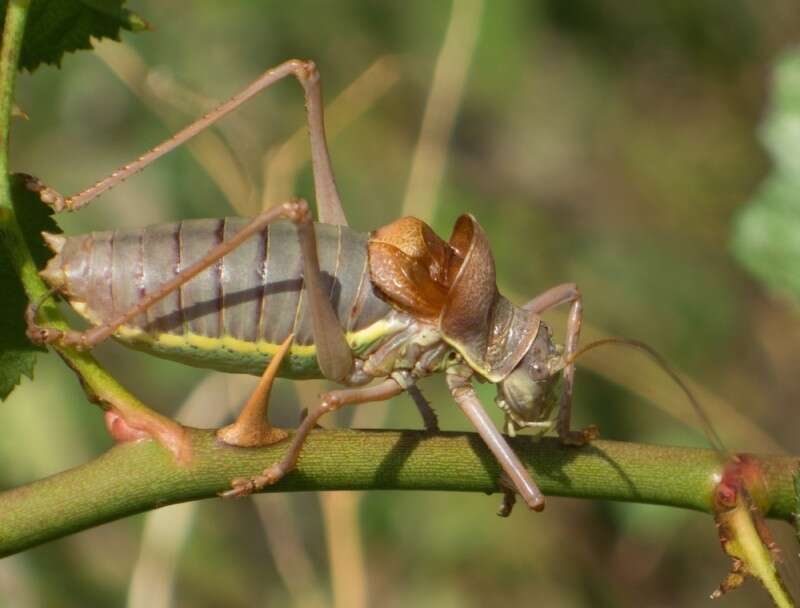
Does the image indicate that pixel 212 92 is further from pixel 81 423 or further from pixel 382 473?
pixel 382 473

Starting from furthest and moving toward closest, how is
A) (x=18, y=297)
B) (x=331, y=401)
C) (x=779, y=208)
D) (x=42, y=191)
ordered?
1. (x=779, y=208)
2. (x=331, y=401)
3. (x=42, y=191)
4. (x=18, y=297)

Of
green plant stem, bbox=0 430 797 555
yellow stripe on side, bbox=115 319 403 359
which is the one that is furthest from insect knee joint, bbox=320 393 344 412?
green plant stem, bbox=0 430 797 555

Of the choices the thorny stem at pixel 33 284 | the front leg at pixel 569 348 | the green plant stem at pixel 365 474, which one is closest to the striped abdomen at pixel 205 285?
the thorny stem at pixel 33 284

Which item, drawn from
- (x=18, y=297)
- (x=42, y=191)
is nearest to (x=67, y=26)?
(x=42, y=191)

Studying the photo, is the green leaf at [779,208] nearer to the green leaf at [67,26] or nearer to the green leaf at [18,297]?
the green leaf at [67,26]

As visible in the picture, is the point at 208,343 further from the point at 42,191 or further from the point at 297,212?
the point at 42,191

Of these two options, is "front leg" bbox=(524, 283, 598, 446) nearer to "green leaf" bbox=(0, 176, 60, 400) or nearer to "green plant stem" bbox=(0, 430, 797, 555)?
"green plant stem" bbox=(0, 430, 797, 555)

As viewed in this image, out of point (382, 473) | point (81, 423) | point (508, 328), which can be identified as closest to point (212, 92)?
point (81, 423)

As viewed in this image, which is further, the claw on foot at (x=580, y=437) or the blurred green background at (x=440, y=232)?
the blurred green background at (x=440, y=232)
